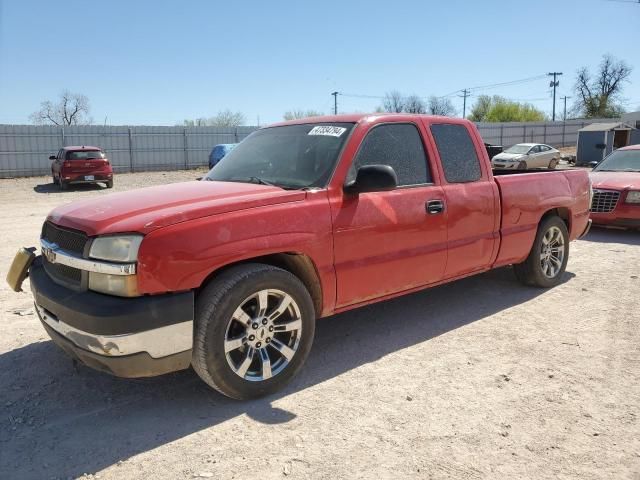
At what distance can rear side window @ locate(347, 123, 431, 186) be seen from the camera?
13.3 ft

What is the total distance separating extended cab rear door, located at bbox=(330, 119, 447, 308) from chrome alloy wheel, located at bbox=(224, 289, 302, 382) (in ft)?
1.51

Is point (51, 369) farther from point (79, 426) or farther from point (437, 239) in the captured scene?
point (437, 239)

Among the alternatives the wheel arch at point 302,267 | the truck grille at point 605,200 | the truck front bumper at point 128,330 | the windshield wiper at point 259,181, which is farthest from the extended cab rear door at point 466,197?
the truck grille at point 605,200

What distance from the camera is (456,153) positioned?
4750 mm

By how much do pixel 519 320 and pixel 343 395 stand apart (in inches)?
86.4

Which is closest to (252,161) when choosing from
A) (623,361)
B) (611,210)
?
(623,361)

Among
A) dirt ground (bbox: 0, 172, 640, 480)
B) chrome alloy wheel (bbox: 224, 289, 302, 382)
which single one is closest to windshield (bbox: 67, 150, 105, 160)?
dirt ground (bbox: 0, 172, 640, 480)

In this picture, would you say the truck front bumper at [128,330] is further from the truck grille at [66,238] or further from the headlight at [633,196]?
the headlight at [633,196]

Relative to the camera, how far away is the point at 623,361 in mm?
3949

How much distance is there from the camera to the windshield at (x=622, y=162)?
10.5 metres

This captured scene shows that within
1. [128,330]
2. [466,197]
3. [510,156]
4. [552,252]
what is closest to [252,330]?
[128,330]

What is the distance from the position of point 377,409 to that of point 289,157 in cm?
199

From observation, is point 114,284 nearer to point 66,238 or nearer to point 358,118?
point 66,238

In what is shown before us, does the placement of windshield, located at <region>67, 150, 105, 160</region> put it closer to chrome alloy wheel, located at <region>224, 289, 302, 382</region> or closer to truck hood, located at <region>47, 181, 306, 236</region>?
truck hood, located at <region>47, 181, 306, 236</region>
